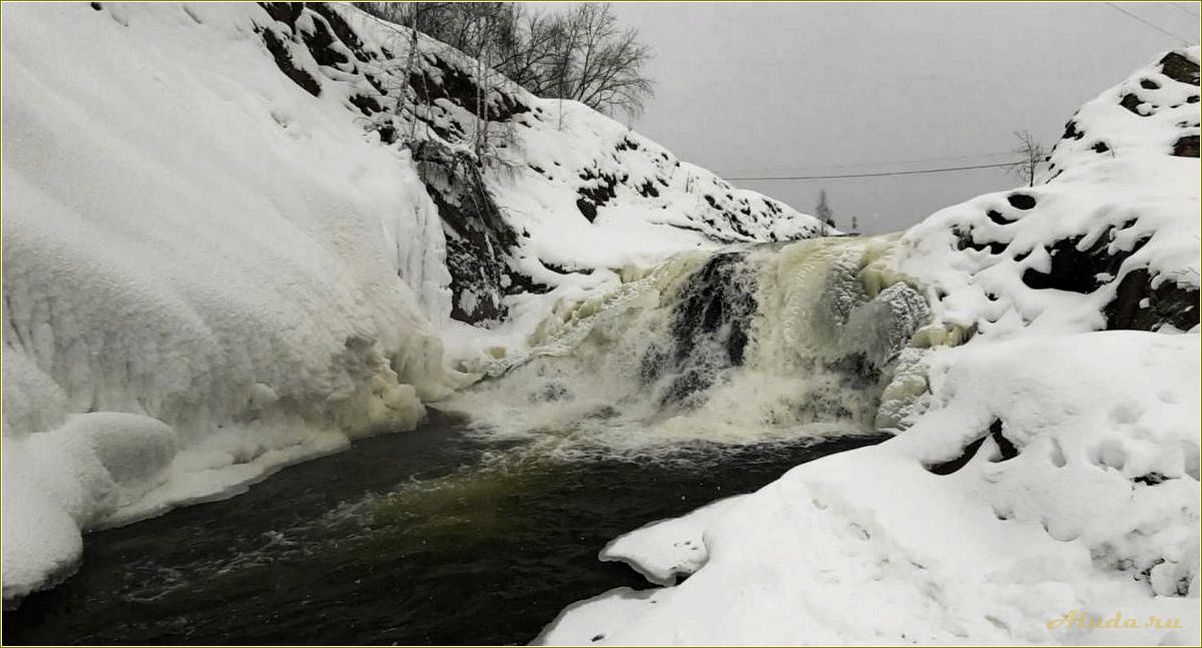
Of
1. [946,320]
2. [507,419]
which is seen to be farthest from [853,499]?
[507,419]

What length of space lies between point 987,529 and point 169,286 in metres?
6.69

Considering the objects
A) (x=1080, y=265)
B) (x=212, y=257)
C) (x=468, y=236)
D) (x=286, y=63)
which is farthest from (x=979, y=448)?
(x=286, y=63)

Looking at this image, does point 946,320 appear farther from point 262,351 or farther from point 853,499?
point 262,351

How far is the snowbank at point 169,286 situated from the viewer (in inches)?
197

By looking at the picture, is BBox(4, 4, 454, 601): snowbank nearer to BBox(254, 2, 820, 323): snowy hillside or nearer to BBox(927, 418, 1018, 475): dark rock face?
BBox(254, 2, 820, 323): snowy hillside

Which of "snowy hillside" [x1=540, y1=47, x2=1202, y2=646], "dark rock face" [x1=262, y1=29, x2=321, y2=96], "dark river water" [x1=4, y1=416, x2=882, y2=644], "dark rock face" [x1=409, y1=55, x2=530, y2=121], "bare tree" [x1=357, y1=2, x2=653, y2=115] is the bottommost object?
"dark river water" [x1=4, y1=416, x2=882, y2=644]

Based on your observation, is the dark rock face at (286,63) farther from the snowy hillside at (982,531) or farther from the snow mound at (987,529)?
the snow mound at (987,529)

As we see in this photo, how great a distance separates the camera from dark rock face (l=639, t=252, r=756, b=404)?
29.4 feet

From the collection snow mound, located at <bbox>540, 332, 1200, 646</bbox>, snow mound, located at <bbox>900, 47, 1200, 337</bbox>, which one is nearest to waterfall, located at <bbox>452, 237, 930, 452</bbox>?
snow mound, located at <bbox>900, 47, 1200, 337</bbox>

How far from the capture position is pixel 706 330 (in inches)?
373

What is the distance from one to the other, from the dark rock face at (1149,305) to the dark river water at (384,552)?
311 cm

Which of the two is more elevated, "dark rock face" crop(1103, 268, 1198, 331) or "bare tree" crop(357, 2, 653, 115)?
"bare tree" crop(357, 2, 653, 115)

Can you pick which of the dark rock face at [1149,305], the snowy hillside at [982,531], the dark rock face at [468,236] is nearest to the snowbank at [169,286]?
the dark rock face at [468,236]

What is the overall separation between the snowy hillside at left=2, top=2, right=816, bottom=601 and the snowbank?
0.06 feet
